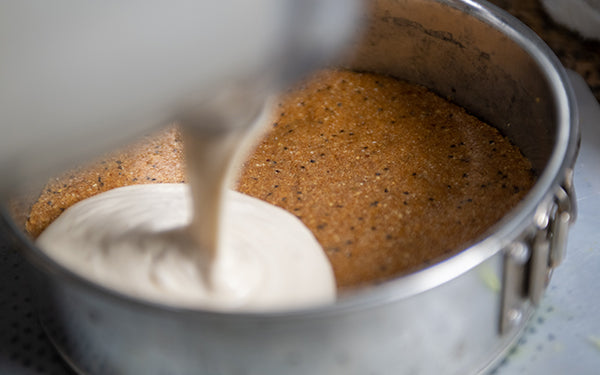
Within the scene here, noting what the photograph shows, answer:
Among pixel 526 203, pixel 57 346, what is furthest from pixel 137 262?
pixel 526 203

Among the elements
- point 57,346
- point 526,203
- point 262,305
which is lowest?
point 57,346

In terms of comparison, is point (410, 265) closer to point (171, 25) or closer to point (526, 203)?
point (526, 203)

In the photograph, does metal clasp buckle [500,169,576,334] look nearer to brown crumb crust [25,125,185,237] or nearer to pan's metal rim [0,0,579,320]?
pan's metal rim [0,0,579,320]

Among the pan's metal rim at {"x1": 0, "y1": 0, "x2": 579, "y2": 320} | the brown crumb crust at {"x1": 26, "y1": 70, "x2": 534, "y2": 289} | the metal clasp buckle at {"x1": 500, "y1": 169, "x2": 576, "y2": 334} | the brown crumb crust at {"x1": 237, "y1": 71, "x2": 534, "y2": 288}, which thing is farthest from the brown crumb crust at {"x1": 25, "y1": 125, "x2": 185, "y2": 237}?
the metal clasp buckle at {"x1": 500, "y1": 169, "x2": 576, "y2": 334}

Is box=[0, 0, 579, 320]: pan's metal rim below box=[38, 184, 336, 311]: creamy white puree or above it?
above

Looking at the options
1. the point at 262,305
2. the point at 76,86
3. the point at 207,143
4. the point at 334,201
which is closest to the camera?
the point at 76,86

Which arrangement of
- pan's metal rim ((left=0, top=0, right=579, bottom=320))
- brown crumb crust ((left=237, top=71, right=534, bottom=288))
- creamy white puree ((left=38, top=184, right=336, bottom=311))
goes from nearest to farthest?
pan's metal rim ((left=0, top=0, right=579, bottom=320)) → creamy white puree ((left=38, top=184, right=336, bottom=311)) → brown crumb crust ((left=237, top=71, right=534, bottom=288))
